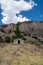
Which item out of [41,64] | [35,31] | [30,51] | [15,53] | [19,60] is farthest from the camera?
[35,31]

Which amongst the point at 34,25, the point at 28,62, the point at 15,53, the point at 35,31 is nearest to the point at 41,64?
the point at 28,62

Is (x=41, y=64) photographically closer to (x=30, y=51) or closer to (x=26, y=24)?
(x=30, y=51)

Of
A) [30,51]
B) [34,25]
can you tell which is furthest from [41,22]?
[30,51]

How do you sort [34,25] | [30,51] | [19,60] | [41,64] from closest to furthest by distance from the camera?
[41,64] < [19,60] < [30,51] < [34,25]

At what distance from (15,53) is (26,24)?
10103 cm

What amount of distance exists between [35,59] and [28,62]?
304 cm

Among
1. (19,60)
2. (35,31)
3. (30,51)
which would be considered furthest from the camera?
(35,31)

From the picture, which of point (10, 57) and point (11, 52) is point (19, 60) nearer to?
point (10, 57)

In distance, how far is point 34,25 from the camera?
14275cm

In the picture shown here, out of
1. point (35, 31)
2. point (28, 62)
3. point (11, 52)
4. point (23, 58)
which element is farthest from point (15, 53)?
point (35, 31)

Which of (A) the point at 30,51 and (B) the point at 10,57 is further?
(A) the point at 30,51

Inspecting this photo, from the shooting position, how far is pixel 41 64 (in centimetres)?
3562

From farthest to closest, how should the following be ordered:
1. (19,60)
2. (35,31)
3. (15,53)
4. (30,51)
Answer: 1. (35,31)
2. (30,51)
3. (15,53)
4. (19,60)

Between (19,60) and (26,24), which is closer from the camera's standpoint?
(19,60)
